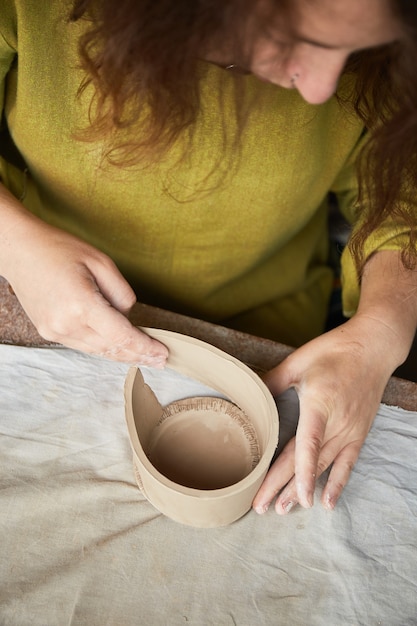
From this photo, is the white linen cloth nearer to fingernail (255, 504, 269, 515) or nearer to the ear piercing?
fingernail (255, 504, 269, 515)

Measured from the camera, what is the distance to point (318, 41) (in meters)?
0.52

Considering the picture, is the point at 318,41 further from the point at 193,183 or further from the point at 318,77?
the point at 193,183

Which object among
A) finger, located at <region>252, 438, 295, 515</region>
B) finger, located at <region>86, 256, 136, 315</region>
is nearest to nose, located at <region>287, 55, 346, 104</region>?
finger, located at <region>86, 256, 136, 315</region>

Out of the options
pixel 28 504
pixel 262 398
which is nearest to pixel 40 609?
pixel 28 504

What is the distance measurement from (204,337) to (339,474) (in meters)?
0.31

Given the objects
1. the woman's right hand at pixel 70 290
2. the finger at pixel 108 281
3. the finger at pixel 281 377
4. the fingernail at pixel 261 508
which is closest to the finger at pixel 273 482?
the fingernail at pixel 261 508

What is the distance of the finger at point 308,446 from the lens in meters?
0.81

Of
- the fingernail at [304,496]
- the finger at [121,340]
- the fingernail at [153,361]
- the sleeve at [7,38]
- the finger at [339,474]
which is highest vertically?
the sleeve at [7,38]

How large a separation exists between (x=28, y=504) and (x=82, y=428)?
14 centimetres

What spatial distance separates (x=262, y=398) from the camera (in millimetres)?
813

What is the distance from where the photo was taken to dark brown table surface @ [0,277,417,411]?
988 millimetres

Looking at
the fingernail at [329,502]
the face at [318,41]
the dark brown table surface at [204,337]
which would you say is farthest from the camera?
the dark brown table surface at [204,337]

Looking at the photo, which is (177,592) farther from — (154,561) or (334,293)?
(334,293)

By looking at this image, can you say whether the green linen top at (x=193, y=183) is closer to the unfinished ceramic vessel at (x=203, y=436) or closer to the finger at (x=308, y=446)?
the unfinished ceramic vessel at (x=203, y=436)
